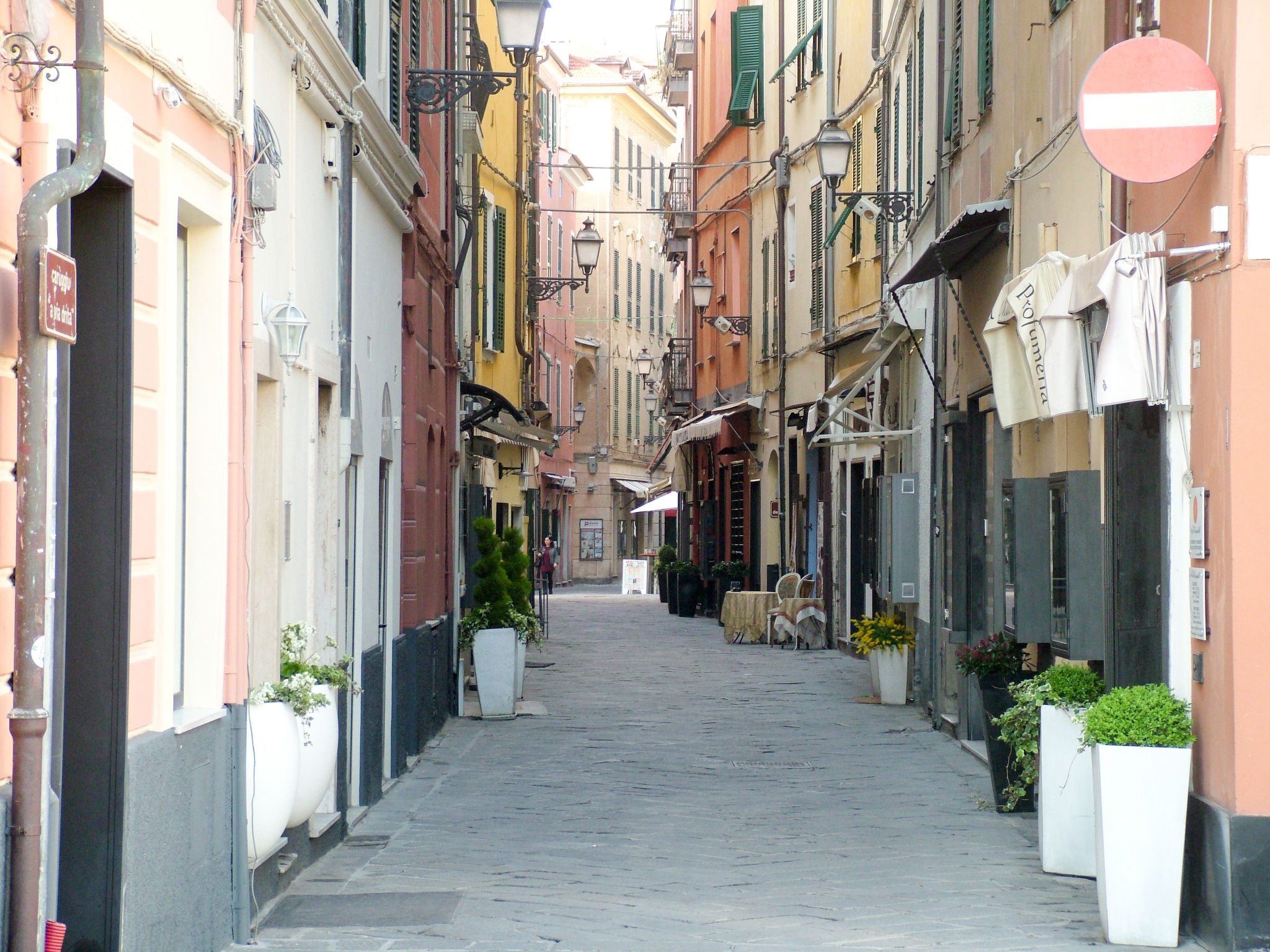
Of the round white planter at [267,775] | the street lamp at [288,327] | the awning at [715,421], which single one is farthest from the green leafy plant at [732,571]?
the round white planter at [267,775]

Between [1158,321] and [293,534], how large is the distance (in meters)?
4.09

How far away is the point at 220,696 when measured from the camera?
6.43m

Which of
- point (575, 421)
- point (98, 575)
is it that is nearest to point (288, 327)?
point (98, 575)

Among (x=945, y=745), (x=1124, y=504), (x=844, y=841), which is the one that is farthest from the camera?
(x=945, y=745)

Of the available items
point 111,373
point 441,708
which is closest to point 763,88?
point 441,708

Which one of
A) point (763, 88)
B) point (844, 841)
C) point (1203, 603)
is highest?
point (763, 88)

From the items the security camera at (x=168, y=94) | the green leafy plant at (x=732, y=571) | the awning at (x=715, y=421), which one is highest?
the awning at (x=715, y=421)

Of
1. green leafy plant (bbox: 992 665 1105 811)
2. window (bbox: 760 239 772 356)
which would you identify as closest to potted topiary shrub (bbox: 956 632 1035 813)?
green leafy plant (bbox: 992 665 1105 811)

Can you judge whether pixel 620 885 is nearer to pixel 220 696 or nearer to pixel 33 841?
pixel 220 696

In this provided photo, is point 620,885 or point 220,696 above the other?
point 220,696

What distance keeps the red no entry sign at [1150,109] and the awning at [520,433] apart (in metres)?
12.7

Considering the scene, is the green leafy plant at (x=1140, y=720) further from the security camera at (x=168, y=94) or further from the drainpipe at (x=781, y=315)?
the drainpipe at (x=781, y=315)

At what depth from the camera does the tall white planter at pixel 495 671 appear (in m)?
14.9

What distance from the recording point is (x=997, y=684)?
10117 millimetres
